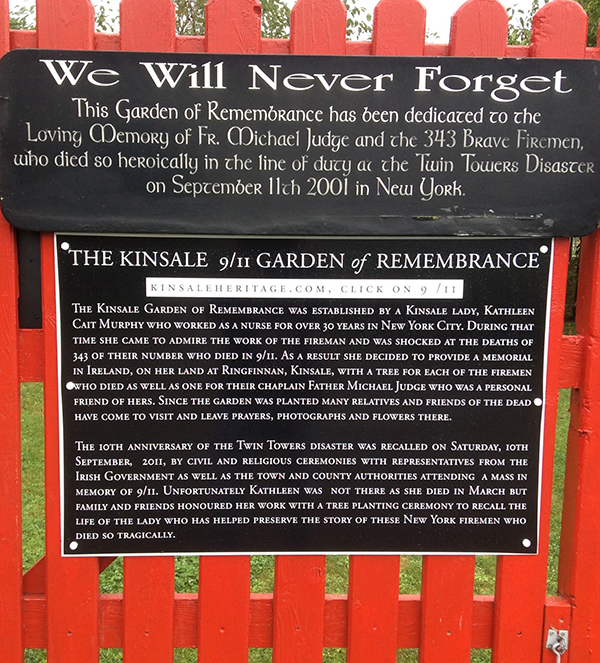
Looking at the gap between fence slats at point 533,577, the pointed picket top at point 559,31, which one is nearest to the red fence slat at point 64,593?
the gap between fence slats at point 533,577

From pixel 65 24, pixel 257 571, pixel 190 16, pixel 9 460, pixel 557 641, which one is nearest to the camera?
pixel 65 24

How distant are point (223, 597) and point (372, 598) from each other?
0.51 meters

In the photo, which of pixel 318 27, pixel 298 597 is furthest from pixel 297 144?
pixel 298 597

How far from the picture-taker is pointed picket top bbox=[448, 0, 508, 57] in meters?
1.85

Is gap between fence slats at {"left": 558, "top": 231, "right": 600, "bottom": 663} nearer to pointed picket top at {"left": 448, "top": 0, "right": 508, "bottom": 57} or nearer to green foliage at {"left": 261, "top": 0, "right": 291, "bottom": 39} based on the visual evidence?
pointed picket top at {"left": 448, "top": 0, "right": 508, "bottom": 57}

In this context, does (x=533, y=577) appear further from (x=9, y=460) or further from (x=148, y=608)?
(x=9, y=460)

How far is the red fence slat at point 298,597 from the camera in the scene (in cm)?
208

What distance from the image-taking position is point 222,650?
6.90 ft

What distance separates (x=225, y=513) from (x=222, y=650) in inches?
19.0

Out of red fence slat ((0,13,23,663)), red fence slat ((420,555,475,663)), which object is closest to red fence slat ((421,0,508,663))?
red fence slat ((420,555,475,663))

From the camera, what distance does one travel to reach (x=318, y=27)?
6.08ft

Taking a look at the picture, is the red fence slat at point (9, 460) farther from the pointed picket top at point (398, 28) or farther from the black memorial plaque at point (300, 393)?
the pointed picket top at point (398, 28)

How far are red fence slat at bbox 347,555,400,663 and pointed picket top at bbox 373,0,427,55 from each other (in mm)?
1667

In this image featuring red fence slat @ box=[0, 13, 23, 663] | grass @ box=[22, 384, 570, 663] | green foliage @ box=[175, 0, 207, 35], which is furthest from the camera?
green foliage @ box=[175, 0, 207, 35]
